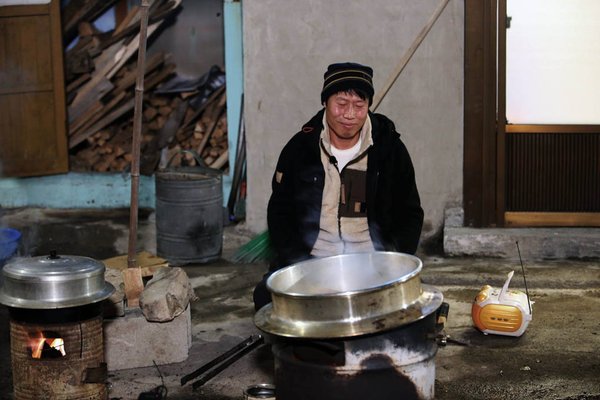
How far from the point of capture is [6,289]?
16.4ft

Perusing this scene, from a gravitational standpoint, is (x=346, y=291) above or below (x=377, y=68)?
below

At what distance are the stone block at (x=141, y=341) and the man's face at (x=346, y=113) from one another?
5.37 ft

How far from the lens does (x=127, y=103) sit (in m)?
10.1

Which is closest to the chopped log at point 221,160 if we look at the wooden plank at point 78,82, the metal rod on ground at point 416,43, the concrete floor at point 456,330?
the concrete floor at point 456,330

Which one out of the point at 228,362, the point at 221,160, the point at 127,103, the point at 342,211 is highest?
the point at 127,103

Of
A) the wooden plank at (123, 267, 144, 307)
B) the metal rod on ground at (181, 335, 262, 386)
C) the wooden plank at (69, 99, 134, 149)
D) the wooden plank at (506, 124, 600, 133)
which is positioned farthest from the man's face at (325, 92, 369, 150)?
the wooden plank at (69, 99, 134, 149)

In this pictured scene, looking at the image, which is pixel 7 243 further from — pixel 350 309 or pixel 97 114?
pixel 350 309

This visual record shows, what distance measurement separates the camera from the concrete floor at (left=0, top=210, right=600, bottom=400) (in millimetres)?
5758

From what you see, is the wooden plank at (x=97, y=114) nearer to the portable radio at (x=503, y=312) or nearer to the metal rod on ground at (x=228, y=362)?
the metal rod on ground at (x=228, y=362)

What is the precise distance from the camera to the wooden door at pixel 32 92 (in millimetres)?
9734

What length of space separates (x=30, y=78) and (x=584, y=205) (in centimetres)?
568

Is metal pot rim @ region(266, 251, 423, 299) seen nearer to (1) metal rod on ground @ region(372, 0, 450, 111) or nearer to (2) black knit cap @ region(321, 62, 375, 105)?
(2) black knit cap @ region(321, 62, 375, 105)

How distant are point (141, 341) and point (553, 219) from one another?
4308 millimetres

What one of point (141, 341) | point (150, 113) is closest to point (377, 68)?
point (150, 113)
